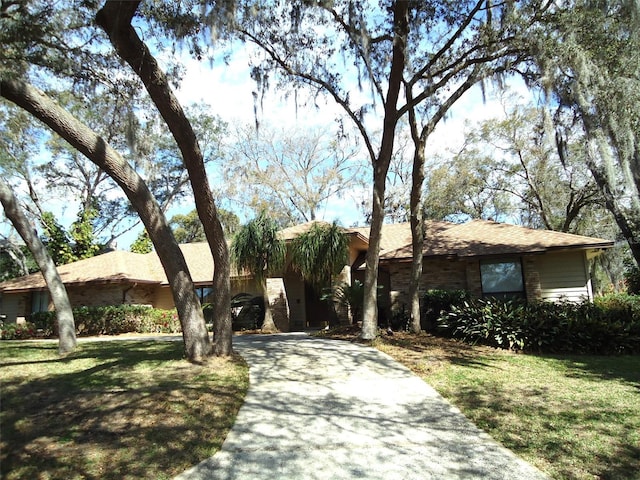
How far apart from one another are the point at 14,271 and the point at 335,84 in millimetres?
31619

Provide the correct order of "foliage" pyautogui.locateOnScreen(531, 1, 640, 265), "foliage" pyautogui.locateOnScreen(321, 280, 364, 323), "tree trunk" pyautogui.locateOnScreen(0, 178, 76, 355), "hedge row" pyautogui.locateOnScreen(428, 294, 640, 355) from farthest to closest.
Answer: "foliage" pyautogui.locateOnScreen(321, 280, 364, 323) → "tree trunk" pyautogui.locateOnScreen(0, 178, 76, 355) → "hedge row" pyautogui.locateOnScreen(428, 294, 640, 355) → "foliage" pyautogui.locateOnScreen(531, 1, 640, 265)

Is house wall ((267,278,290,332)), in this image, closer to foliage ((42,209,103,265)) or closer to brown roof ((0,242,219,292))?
brown roof ((0,242,219,292))

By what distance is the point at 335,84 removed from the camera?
478 inches

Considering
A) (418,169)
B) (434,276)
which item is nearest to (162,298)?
(434,276)

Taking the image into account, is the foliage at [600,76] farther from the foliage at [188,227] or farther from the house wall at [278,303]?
the foliage at [188,227]

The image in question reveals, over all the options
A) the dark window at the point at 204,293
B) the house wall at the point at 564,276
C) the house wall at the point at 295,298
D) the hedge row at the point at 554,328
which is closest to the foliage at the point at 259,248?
the house wall at the point at 295,298

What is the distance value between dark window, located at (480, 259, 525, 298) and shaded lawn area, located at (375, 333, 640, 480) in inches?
179

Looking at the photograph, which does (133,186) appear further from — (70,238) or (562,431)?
(70,238)

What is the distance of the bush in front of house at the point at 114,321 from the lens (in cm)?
1756

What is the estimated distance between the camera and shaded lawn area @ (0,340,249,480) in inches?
163

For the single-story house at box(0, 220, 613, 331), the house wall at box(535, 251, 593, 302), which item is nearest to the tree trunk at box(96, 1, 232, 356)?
the single-story house at box(0, 220, 613, 331)

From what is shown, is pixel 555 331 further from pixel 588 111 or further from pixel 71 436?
pixel 71 436

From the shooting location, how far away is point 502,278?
14.6 meters

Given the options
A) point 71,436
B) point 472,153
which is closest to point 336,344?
point 71,436
